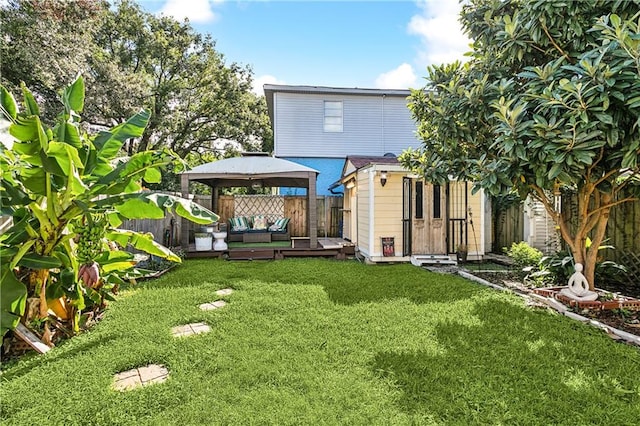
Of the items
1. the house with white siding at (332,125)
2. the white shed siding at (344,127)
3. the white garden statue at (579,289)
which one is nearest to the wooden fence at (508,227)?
the white garden statue at (579,289)

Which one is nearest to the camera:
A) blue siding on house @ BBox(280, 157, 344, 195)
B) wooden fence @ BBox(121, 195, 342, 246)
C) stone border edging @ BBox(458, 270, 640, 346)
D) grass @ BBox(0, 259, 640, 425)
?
grass @ BBox(0, 259, 640, 425)

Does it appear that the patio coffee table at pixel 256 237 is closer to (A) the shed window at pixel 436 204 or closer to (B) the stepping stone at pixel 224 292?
(A) the shed window at pixel 436 204

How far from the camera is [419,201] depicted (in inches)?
348

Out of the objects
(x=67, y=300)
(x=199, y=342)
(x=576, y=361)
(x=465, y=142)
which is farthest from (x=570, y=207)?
(x=67, y=300)

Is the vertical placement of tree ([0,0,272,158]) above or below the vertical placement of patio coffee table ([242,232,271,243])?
above

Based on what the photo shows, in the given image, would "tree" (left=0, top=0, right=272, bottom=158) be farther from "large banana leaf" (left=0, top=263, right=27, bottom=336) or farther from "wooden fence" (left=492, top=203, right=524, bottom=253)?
"wooden fence" (left=492, top=203, right=524, bottom=253)

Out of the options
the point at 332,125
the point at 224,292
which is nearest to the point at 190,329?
the point at 224,292

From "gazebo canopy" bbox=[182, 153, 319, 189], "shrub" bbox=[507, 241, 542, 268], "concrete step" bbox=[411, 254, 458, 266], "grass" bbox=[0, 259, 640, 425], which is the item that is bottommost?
"grass" bbox=[0, 259, 640, 425]

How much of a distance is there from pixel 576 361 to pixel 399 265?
17.3 ft

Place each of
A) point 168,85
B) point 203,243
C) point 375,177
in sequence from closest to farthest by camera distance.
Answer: point 375,177 → point 203,243 → point 168,85

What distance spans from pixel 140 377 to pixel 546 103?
196 inches

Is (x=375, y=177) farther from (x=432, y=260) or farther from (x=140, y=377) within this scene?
(x=140, y=377)

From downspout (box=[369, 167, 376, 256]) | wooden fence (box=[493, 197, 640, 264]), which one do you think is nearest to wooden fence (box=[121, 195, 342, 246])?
downspout (box=[369, 167, 376, 256])

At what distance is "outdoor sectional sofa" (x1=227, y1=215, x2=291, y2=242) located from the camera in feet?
36.8
